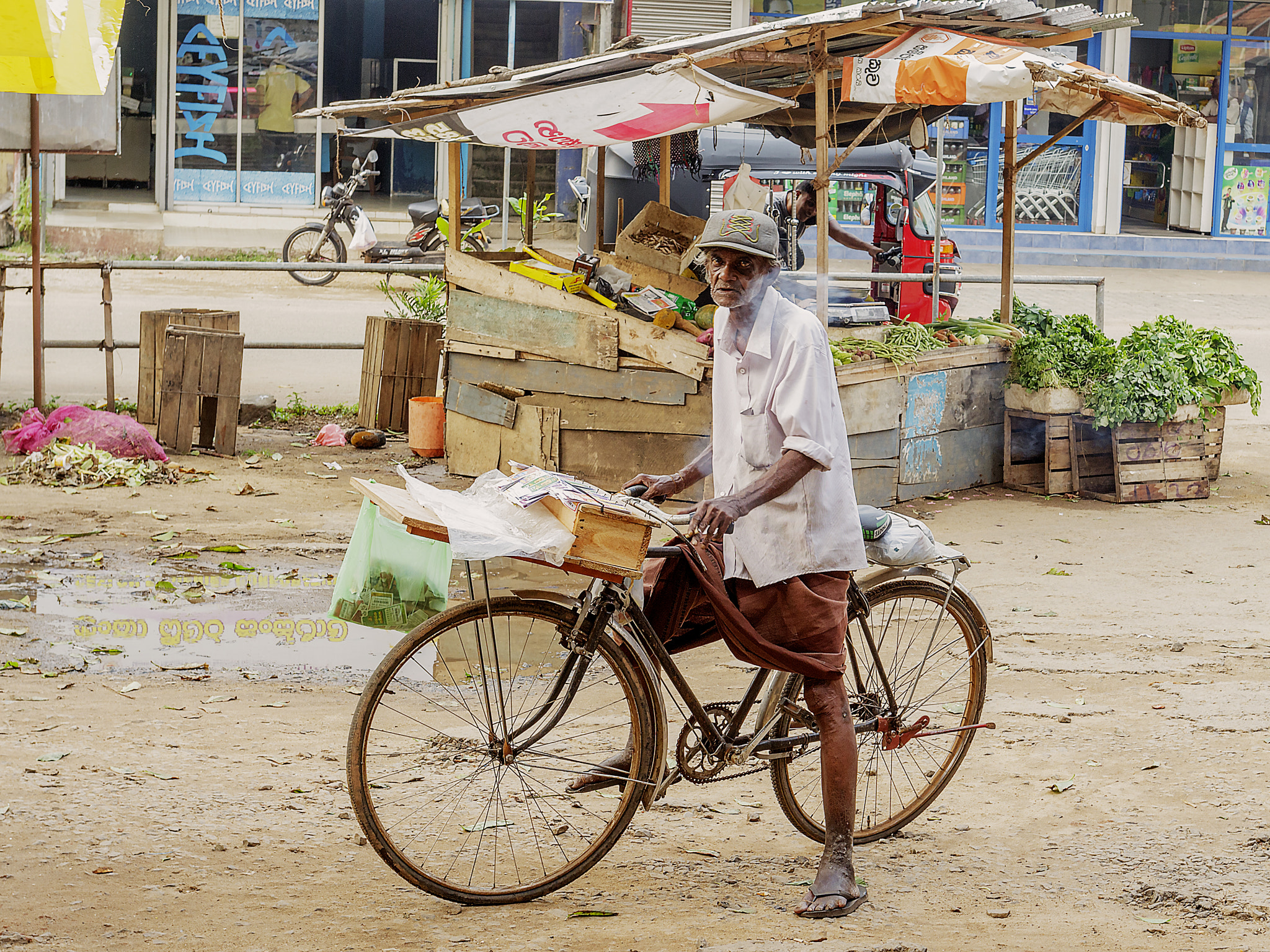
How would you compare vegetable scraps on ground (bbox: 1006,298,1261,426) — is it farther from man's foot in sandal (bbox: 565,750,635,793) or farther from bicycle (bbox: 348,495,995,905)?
man's foot in sandal (bbox: 565,750,635,793)

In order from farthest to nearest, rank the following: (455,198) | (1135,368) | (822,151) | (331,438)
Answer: (331,438) < (455,198) < (1135,368) < (822,151)

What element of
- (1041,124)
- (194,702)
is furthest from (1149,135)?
(194,702)

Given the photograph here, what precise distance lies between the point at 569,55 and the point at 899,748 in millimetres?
19174

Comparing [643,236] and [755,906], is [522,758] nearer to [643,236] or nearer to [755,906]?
[755,906]

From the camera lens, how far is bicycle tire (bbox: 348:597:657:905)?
3.34 m

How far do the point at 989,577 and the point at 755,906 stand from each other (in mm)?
3618

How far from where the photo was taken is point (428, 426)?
9.24m

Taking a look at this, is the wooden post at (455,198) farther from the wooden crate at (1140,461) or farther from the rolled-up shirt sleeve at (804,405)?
the rolled-up shirt sleeve at (804,405)

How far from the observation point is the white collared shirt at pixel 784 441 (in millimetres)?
3367

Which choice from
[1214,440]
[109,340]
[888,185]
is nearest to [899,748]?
[1214,440]

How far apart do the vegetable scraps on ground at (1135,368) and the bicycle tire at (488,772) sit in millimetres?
4597

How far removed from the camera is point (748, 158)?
12719mm

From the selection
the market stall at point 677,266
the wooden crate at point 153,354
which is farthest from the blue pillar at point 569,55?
the market stall at point 677,266

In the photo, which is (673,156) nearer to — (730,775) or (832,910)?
(730,775)
